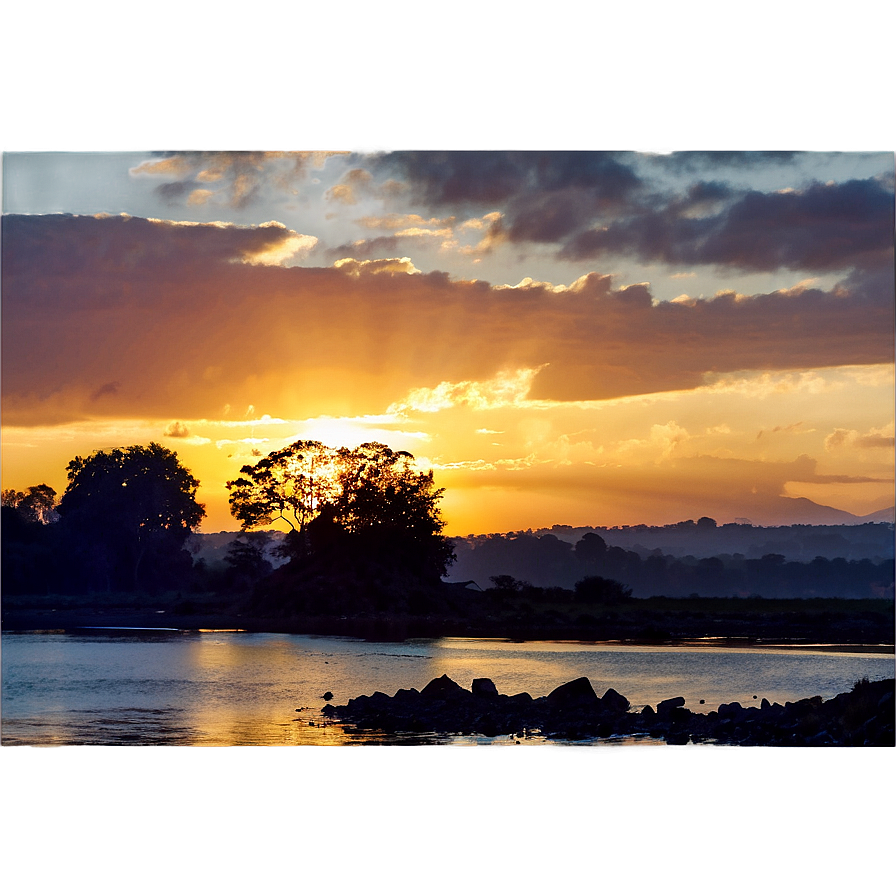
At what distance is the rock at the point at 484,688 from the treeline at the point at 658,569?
59 centimetres

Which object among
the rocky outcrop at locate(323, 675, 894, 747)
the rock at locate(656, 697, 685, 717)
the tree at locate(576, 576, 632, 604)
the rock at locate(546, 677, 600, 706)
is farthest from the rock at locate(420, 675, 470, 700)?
the rock at locate(656, 697, 685, 717)

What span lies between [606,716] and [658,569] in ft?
3.07

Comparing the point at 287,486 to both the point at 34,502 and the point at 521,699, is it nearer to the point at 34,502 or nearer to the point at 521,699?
the point at 34,502

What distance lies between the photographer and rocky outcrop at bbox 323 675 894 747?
5.43 meters

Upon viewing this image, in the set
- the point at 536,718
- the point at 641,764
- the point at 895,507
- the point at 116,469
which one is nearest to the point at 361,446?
the point at 116,469

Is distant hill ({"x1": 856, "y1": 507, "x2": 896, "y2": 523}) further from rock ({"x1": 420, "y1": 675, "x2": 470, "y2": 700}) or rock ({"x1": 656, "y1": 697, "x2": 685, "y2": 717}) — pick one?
rock ({"x1": 420, "y1": 675, "x2": 470, "y2": 700})

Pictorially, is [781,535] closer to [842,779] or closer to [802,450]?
[802,450]

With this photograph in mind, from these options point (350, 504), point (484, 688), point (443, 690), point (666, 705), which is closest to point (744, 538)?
point (666, 705)

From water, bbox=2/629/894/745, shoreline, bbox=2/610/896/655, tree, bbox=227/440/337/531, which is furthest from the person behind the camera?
tree, bbox=227/440/337/531

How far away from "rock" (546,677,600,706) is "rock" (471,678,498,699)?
332 millimetres

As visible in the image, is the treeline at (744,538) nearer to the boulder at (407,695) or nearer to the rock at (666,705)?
the rock at (666,705)

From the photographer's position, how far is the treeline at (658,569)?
5.66 m

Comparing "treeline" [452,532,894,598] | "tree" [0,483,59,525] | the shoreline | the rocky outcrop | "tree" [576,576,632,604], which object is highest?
"tree" [0,483,59,525]

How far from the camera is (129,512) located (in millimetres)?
5816
